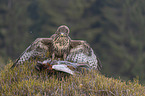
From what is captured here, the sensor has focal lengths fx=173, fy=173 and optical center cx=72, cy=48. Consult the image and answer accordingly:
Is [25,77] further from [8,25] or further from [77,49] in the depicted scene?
[8,25]

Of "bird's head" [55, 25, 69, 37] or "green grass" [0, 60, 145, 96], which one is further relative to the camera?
"bird's head" [55, 25, 69, 37]

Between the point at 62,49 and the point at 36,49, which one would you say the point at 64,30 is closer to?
the point at 62,49

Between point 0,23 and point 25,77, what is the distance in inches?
432

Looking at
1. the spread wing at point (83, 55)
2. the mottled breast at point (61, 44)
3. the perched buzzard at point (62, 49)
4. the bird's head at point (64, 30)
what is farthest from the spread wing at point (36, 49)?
the spread wing at point (83, 55)

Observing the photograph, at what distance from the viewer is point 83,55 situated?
3.31m

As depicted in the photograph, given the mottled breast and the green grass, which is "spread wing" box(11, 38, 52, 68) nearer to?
the mottled breast

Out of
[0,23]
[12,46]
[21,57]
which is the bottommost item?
[21,57]

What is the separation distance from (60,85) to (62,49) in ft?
3.30

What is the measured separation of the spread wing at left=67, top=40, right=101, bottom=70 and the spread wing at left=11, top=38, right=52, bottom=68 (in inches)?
19.5

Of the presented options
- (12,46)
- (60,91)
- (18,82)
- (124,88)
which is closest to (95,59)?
(124,88)

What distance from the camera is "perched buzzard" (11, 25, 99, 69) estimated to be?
3227mm

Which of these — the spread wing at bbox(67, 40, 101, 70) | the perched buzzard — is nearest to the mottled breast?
the perched buzzard

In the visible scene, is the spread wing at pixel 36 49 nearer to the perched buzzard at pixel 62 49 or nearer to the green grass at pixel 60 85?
the perched buzzard at pixel 62 49

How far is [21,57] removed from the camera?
313 cm
